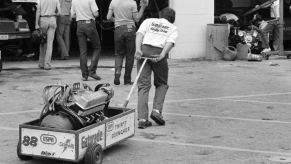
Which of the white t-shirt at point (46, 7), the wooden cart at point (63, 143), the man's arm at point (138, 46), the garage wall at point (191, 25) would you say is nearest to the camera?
the wooden cart at point (63, 143)

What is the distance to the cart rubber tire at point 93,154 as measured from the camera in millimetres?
6141

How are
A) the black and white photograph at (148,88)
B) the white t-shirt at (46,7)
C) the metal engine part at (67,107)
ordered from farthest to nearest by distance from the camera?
1. the white t-shirt at (46,7)
2. the black and white photograph at (148,88)
3. the metal engine part at (67,107)

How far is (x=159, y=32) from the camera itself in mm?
8227

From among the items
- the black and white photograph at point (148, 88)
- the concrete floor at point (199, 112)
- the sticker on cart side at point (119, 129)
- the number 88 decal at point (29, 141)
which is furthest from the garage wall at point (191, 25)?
the number 88 decal at point (29, 141)

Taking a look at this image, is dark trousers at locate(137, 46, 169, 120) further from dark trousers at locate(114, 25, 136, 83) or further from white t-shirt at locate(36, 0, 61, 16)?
white t-shirt at locate(36, 0, 61, 16)

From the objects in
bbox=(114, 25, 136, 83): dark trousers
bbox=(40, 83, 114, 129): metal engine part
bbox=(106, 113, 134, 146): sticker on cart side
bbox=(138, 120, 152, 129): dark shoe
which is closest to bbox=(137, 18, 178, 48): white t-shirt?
bbox=(138, 120, 152, 129): dark shoe

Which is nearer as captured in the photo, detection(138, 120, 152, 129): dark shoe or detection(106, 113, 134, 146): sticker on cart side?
detection(106, 113, 134, 146): sticker on cart side

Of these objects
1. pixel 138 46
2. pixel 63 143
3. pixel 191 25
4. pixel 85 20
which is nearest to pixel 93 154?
pixel 63 143

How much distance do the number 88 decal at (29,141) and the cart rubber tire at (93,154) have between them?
21.8 inches

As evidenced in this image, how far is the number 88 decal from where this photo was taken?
6.20m

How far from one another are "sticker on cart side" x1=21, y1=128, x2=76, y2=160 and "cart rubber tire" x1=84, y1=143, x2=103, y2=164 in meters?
0.18

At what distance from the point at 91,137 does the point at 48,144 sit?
0.46 m

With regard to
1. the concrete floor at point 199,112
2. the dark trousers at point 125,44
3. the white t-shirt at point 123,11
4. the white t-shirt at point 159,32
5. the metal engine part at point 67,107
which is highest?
the white t-shirt at point 123,11

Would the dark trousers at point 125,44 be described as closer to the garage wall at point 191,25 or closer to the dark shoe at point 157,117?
the dark shoe at point 157,117
